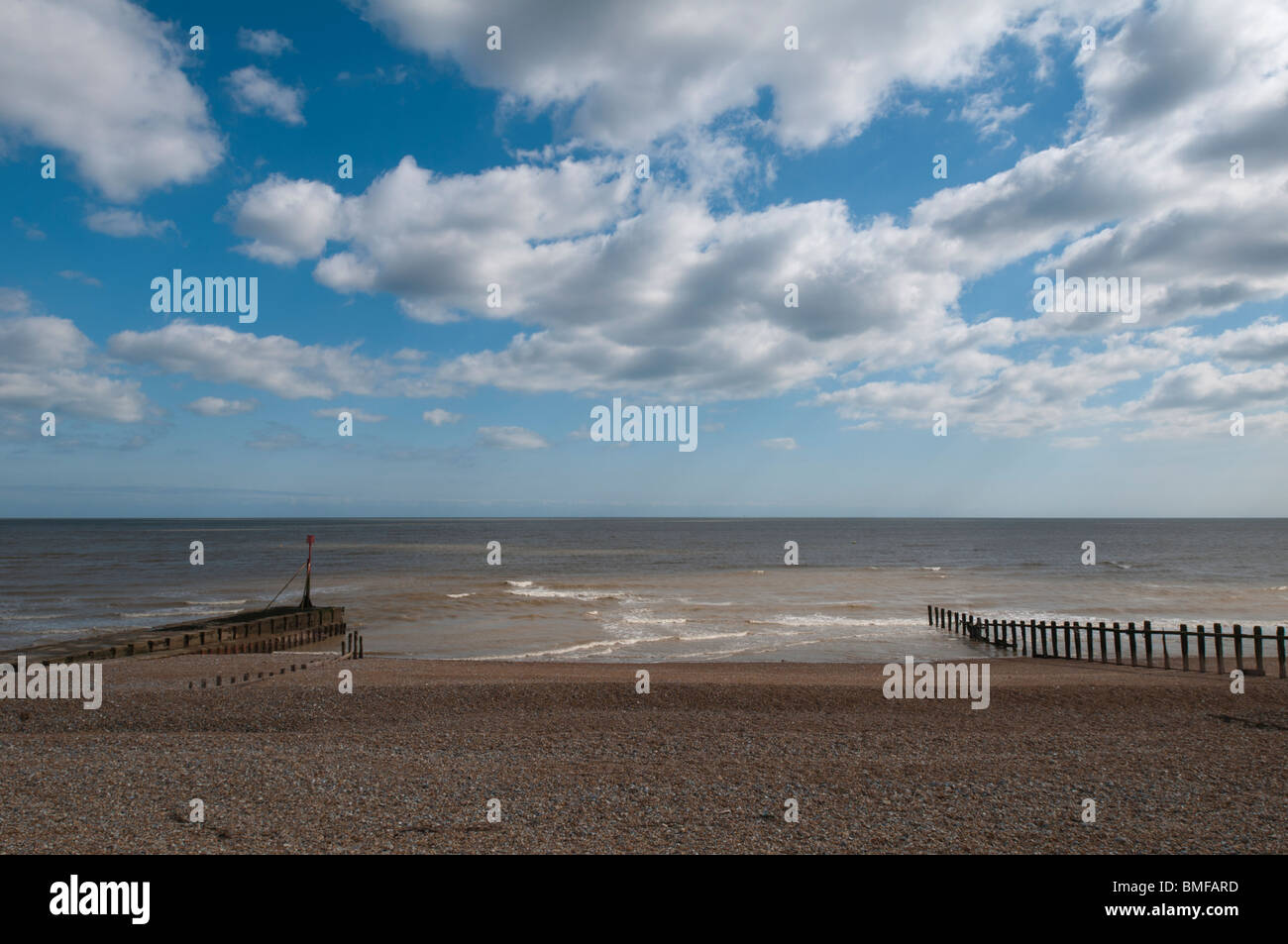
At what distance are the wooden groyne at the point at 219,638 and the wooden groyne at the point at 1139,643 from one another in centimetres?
2622

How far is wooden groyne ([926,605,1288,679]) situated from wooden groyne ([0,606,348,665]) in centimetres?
2622

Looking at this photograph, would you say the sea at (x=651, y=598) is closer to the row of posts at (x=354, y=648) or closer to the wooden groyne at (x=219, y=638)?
the row of posts at (x=354, y=648)

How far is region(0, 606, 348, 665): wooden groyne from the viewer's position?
1130 inches

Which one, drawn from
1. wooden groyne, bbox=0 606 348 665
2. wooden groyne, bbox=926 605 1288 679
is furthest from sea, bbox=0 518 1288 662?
wooden groyne, bbox=0 606 348 665

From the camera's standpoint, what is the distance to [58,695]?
60.2 feet

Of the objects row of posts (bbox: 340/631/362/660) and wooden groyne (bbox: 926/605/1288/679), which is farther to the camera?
row of posts (bbox: 340/631/362/660)

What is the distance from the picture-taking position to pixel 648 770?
1132 cm

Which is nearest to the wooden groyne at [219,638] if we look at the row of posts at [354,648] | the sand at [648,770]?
Result: the row of posts at [354,648]

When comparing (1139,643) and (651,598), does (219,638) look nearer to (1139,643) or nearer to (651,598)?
(651,598)

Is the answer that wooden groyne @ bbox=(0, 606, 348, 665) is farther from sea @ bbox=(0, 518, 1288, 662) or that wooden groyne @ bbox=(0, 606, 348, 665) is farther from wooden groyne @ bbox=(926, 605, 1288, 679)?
wooden groyne @ bbox=(926, 605, 1288, 679)

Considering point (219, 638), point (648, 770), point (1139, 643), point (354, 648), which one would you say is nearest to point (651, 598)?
point (354, 648)
